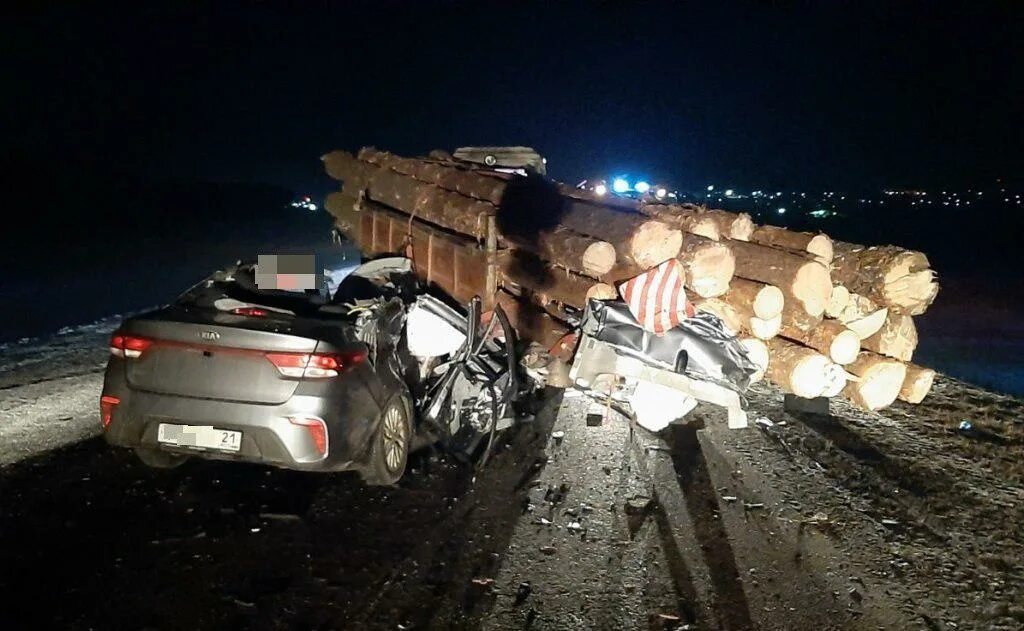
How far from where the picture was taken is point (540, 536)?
15.0 ft

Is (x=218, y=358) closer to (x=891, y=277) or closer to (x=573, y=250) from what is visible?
(x=573, y=250)

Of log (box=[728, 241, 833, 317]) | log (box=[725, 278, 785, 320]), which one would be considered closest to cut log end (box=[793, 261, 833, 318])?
log (box=[728, 241, 833, 317])

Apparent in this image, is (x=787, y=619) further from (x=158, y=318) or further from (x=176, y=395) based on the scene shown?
(x=158, y=318)

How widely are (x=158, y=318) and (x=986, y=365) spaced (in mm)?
10647

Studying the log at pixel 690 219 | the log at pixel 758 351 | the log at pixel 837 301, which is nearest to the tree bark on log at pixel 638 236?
the log at pixel 690 219

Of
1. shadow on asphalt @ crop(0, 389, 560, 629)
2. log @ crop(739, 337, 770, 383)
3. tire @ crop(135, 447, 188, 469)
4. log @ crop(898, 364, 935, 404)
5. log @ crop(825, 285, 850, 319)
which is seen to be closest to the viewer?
shadow on asphalt @ crop(0, 389, 560, 629)

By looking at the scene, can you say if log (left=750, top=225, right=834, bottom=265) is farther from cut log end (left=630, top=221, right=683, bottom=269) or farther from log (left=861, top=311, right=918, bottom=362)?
cut log end (left=630, top=221, right=683, bottom=269)

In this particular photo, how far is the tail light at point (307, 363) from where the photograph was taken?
14.0ft

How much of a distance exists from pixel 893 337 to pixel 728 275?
5.53 ft

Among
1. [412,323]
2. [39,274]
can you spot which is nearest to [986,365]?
[412,323]

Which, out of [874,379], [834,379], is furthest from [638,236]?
[874,379]

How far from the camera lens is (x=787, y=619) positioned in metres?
3.78

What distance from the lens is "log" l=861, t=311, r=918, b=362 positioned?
21.4 ft

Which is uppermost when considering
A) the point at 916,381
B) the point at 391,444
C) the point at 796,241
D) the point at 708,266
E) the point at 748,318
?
the point at 796,241
